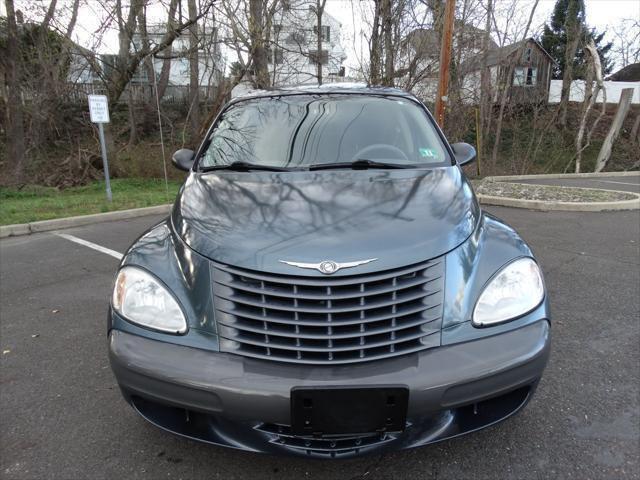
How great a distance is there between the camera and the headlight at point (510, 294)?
6.29 feet

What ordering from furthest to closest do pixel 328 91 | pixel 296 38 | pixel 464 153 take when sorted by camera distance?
pixel 296 38
pixel 328 91
pixel 464 153

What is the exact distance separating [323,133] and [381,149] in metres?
0.42

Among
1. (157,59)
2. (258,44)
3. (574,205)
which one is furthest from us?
(157,59)

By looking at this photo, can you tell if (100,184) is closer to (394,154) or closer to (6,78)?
(6,78)

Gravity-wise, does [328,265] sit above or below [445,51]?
below

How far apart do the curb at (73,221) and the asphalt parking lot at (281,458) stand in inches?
128

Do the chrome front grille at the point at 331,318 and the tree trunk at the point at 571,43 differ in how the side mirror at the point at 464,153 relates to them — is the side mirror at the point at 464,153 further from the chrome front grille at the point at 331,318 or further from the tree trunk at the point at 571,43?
the tree trunk at the point at 571,43

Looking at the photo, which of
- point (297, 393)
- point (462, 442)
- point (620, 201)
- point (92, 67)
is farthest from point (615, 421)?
point (92, 67)

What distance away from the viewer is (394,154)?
9.73 ft

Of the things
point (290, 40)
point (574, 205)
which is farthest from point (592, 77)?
point (574, 205)

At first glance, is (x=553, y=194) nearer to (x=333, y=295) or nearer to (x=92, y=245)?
(x=92, y=245)

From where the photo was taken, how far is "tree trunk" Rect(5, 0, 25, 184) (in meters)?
13.5

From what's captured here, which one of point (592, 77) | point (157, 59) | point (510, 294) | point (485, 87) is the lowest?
point (510, 294)

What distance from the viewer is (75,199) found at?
10.1 m
